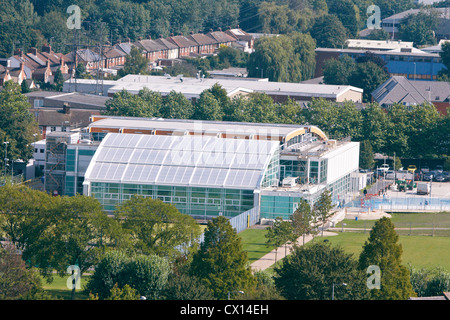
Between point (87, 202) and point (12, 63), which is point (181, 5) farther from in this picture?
point (87, 202)

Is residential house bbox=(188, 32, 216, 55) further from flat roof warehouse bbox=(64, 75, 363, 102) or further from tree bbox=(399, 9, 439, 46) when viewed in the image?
flat roof warehouse bbox=(64, 75, 363, 102)

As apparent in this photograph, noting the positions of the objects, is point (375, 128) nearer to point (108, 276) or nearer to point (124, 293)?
point (108, 276)

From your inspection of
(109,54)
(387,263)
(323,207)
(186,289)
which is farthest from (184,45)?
(186,289)

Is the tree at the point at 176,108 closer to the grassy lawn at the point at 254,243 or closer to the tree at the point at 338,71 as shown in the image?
the grassy lawn at the point at 254,243

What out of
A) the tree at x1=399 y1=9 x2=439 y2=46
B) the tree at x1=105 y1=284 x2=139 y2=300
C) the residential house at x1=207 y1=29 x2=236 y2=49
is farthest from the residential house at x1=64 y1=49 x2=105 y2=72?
the tree at x1=105 y1=284 x2=139 y2=300

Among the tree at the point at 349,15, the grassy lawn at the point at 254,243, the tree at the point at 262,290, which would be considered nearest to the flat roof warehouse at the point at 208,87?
the grassy lawn at the point at 254,243

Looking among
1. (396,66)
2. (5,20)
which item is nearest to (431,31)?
(396,66)
